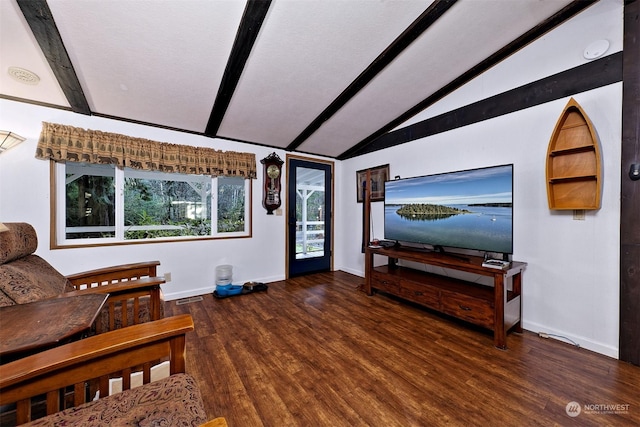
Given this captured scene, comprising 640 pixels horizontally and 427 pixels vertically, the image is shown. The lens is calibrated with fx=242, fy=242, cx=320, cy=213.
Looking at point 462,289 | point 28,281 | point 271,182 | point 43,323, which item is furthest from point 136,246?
point 462,289

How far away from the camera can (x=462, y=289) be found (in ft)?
8.03

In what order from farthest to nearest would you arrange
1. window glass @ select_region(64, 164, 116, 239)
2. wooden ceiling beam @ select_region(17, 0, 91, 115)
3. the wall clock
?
the wall clock, window glass @ select_region(64, 164, 116, 239), wooden ceiling beam @ select_region(17, 0, 91, 115)

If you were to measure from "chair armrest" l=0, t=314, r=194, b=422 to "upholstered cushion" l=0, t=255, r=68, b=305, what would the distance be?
62 centimetres

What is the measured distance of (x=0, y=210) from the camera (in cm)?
228

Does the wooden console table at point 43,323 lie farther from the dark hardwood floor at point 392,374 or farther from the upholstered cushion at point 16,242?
the dark hardwood floor at point 392,374

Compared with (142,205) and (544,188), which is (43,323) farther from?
(544,188)

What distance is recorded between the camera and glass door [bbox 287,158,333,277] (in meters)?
4.09

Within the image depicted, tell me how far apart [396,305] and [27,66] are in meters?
4.11

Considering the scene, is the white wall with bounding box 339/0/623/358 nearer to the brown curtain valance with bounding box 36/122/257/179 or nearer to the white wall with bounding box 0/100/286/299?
the white wall with bounding box 0/100/286/299

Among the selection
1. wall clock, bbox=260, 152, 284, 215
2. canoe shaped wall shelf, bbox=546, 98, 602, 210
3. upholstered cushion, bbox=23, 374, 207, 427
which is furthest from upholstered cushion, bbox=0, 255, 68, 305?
canoe shaped wall shelf, bbox=546, 98, 602, 210

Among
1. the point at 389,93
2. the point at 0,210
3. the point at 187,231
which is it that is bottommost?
the point at 187,231

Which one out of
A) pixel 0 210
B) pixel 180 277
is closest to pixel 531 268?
pixel 180 277

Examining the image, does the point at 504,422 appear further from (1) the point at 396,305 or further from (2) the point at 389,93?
(2) the point at 389,93

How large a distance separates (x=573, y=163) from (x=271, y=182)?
3.39m
